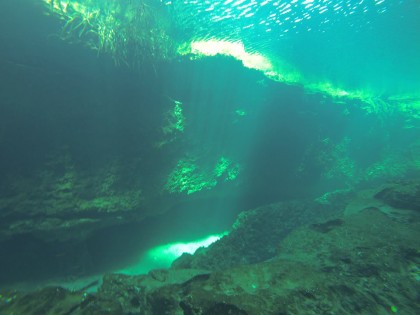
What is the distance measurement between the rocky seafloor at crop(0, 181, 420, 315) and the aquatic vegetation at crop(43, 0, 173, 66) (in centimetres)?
599

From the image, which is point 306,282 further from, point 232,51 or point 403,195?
point 232,51

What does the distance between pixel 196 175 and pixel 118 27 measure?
17.1 feet

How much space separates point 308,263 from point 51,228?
570 centimetres

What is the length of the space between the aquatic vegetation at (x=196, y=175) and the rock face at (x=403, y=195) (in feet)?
15.9

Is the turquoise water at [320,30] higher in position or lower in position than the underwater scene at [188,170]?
higher

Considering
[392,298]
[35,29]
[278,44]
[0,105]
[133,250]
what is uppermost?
[278,44]

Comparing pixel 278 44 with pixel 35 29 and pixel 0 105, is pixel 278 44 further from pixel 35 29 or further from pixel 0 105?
pixel 0 105

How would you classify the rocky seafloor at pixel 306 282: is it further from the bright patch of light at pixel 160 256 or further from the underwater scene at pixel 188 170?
the bright patch of light at pixel 160 256

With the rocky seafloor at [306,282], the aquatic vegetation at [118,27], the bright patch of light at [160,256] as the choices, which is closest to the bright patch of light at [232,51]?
the aquatic vegetation at [118,27]

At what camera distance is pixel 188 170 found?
8.11m

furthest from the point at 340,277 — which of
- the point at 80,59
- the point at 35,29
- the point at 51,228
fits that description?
the point at 35,29

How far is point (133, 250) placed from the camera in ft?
24.2

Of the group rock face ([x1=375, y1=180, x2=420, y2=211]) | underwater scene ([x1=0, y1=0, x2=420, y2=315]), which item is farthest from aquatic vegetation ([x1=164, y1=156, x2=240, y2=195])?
rock face ([x1=375, y1=180, x2=420, y2=211])

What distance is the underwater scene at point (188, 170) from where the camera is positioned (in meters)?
3.21
